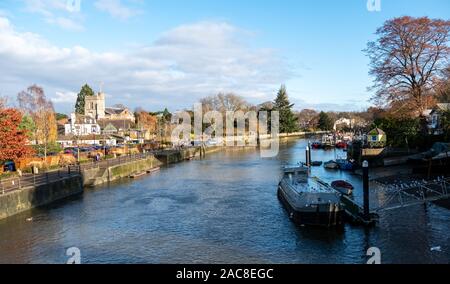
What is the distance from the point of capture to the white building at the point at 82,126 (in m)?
109

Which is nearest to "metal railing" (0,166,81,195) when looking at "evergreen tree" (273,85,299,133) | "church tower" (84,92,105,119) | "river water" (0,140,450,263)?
"river water" (0,140,450,263)

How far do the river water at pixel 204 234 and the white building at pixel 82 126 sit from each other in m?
74.3

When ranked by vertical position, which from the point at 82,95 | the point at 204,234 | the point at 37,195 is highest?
the point at 82,95

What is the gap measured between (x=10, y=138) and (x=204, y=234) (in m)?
24.2

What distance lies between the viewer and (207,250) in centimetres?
2284

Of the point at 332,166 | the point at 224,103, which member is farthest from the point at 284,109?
the point at 332,166

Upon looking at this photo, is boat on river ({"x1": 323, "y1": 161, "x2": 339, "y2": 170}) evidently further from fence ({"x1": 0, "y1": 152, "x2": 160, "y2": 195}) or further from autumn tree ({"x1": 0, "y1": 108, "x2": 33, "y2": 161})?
autumn tree ({"x1": 0, "y1": 108, "x2": 33, "y2": 161})

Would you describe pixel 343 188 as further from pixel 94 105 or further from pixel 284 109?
pixel 94 105

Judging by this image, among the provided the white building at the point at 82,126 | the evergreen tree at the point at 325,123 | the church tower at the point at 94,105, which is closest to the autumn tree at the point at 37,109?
the white building at the point at 82,126

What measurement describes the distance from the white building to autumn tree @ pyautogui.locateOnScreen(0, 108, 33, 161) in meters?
67.2

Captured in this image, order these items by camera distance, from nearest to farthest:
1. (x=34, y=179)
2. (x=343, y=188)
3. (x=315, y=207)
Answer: (x=315, y=207)
(x=34, y=179)
(x=343, y=188)

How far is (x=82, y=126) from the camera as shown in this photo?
360ft
